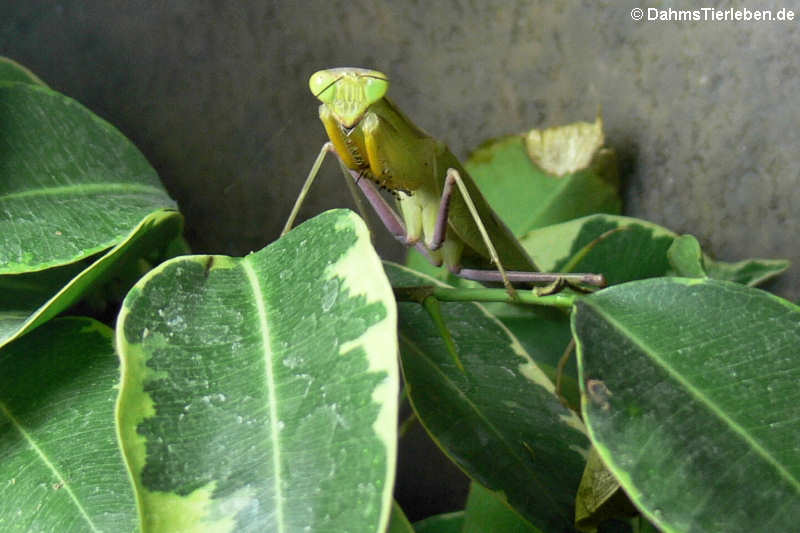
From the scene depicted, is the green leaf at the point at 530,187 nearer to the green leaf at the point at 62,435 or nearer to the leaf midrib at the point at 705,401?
the leaf midrib at the point at 705,401

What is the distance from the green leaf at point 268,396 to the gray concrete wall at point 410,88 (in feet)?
2.03

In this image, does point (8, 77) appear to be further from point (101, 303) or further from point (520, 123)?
point (520, 123)

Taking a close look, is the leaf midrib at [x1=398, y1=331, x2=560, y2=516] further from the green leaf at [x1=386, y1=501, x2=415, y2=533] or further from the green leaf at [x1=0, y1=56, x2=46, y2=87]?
the green leaf at [x1=0, y1=56, x2=46, y2=87]

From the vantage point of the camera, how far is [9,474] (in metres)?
0.56

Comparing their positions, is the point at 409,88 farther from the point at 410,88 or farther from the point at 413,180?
the point at 413,180

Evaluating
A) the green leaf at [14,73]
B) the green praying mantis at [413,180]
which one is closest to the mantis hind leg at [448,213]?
the green praying mantis at [413,180]

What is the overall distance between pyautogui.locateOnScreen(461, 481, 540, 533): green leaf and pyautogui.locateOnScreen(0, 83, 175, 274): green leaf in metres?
0.49

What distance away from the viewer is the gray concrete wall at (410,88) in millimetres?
941

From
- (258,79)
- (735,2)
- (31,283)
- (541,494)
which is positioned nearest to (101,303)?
(31,283)

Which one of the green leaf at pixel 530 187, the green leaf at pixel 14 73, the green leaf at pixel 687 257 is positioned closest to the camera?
the green leaf at pixel 687 257

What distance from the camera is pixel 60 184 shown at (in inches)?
28.9

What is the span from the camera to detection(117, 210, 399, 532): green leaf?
0.38 m

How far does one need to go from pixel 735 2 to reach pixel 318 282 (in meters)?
0.77

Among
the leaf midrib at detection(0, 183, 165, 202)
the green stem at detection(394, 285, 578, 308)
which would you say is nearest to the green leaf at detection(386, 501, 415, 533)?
the green stem at detection(394, 285, 578, 308)
